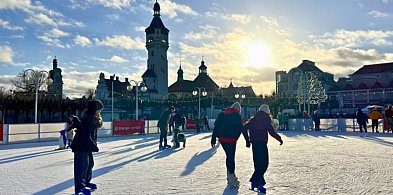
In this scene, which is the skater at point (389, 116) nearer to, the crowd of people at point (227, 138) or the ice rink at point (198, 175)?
the ice rink at point (198, 175)

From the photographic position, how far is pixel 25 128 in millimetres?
18000

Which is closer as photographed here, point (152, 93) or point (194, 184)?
point (194, 184)

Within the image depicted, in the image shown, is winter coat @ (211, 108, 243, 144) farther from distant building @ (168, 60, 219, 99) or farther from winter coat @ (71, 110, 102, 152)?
distant building @ (168, 60, 219, 99)

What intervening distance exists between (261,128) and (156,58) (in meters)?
84.5

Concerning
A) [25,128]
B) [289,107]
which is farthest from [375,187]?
[289,107]

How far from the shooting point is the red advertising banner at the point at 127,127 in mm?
23406

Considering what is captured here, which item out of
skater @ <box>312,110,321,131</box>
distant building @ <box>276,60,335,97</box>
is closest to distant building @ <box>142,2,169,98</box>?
distant building @ <box>276,60,335,97</box>

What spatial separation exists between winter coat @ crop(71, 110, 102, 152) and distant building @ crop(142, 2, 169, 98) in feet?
271

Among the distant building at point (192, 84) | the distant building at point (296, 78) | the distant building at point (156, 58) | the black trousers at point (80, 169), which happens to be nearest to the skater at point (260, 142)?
the black trousers at point (80, 169)

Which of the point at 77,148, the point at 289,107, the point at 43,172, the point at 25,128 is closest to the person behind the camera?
the point at 77,148

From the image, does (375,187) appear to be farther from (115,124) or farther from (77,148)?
(115,124)

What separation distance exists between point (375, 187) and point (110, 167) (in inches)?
233

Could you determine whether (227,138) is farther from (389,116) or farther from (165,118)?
(389,116)

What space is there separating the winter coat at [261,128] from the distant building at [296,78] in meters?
71.7
